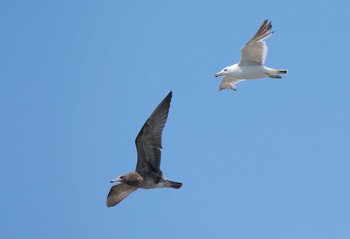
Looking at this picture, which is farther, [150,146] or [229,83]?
[229,83]

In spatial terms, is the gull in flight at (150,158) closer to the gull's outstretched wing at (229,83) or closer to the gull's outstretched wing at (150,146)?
the gull's outstretched wing at (150,146)

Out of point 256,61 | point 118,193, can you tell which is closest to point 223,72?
point 256,61

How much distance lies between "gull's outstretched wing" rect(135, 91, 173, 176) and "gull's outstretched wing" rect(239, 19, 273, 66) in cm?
388

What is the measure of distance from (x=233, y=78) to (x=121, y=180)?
6034 millimetres

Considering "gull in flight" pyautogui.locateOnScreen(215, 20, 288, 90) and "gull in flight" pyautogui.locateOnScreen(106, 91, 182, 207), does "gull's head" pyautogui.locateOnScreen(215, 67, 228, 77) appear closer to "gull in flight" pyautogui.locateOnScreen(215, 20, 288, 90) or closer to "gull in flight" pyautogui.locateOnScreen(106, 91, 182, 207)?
"gull in flight" pyautogui.locateOnScreen(215, 20, 288, 90)

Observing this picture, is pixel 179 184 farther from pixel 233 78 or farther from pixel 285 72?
pixel 233 78

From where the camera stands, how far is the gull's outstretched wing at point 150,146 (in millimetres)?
14727

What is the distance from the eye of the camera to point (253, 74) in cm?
1792

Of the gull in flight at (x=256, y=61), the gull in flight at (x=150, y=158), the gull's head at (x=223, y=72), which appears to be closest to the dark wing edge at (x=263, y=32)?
the gull in flight at (x=256, y=61)

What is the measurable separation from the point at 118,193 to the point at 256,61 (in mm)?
4880

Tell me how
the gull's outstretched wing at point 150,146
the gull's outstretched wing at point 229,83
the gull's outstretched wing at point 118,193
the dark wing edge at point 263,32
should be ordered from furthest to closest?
1. the gull's outstretched wing at point 229,83
2. the dark wing edge at point 263,32
3. the gull's outstretched wing at point 118,193
4. the gull's outstretched wing at point 150,146

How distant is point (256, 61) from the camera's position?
17906 millimetres

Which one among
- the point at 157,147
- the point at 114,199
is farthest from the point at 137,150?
the point at 114,199

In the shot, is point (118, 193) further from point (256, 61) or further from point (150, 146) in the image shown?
point (256, 61)
